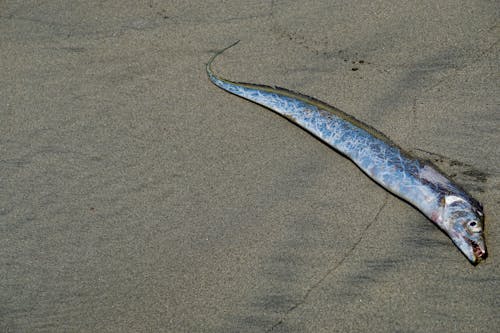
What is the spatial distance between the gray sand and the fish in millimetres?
97

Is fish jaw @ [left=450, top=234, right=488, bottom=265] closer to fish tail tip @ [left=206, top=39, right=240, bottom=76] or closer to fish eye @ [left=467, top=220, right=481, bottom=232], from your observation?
fish eye @ [left=467, top=220, right=481, bottom=232]

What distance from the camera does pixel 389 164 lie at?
4.00 m

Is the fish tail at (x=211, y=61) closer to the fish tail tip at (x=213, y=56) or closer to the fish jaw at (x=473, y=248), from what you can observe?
the fish tail tip at (x=213, y=56)

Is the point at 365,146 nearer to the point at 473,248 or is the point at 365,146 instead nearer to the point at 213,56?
the point at 473,248

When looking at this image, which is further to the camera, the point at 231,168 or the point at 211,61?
the point at 211,61

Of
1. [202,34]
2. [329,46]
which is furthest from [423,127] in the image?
[202,34]

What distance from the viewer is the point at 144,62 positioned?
211 inches

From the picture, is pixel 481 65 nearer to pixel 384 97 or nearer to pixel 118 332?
pixel 384 97

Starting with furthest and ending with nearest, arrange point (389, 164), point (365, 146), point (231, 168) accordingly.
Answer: point (231, 168) → point (365, 146) → point (389, 164)

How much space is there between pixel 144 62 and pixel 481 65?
2953 mm

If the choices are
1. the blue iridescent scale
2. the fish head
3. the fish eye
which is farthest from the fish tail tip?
the fish eye

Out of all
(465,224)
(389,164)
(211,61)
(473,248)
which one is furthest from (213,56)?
(473,248)

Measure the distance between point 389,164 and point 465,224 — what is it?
0.67 meters

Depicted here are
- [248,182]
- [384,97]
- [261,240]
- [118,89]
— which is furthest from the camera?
[118,89]
